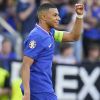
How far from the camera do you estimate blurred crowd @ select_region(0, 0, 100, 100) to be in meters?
11.6

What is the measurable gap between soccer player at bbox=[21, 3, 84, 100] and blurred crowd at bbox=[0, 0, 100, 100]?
486 centimetres

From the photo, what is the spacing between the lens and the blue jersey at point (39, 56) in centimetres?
641

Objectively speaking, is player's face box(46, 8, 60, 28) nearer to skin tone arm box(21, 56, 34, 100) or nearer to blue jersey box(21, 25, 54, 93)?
blue jersey box(21, 25, 54, 93)

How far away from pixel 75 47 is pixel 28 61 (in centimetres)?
580

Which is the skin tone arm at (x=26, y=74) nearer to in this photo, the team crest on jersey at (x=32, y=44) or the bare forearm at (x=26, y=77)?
the bare forearm at (x=26, y=77)

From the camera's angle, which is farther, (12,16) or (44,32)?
(12,16)

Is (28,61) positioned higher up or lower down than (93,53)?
higher up

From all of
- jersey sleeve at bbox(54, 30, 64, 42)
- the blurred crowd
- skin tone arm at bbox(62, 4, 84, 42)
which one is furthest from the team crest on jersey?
the blurred crowd

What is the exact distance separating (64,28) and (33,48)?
565 centimetres

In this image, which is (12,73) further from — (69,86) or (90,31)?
(90,31)

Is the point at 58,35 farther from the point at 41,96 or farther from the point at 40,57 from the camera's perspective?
the point at 41,96

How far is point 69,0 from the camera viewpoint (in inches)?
492

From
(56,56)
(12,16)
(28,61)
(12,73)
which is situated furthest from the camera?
(12,16)

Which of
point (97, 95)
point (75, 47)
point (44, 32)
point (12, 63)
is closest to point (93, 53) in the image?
point (75, 47)
